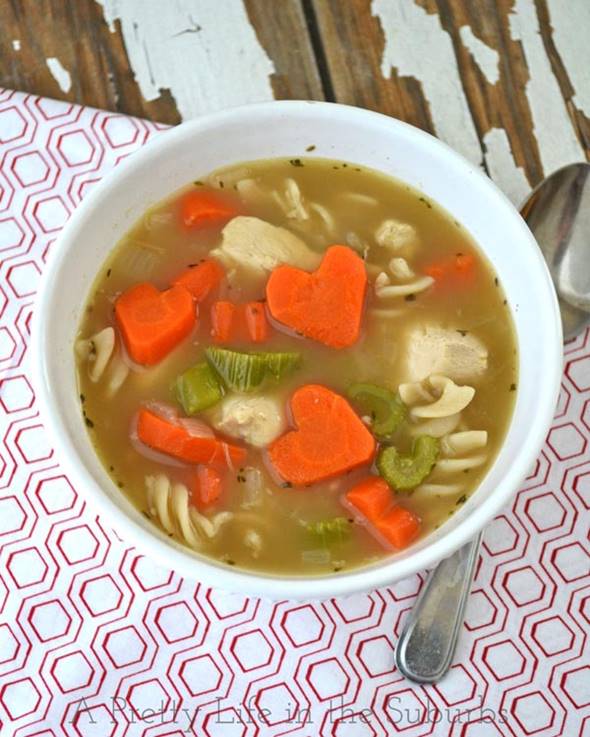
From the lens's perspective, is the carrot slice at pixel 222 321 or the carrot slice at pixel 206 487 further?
the carrot slice at pixel 222 321

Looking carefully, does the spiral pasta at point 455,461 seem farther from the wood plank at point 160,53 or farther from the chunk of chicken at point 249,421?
the wood plank at point 160,53

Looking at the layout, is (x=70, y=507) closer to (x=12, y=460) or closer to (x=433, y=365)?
(x=12, y=460)

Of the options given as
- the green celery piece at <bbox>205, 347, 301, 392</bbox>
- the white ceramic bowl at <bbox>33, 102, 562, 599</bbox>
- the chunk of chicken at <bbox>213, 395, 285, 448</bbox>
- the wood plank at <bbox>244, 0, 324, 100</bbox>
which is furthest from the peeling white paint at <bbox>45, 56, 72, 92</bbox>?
the chunk of chicken at <bbox>213, 395, 285, 448</bbox>

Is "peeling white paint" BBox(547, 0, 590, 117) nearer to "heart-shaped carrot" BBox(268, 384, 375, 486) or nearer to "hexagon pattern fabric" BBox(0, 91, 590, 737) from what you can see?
"hexagon pattern fabric" BBox(0, 91, 590, 737)

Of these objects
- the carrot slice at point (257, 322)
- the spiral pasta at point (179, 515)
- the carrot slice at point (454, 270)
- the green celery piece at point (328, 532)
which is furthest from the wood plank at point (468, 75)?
the spiral pasta at point (179, 515)

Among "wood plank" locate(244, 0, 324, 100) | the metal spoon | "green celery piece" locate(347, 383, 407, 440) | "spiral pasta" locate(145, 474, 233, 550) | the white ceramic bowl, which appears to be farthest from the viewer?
"wood plank" locate(244, 0, 324, 100)
